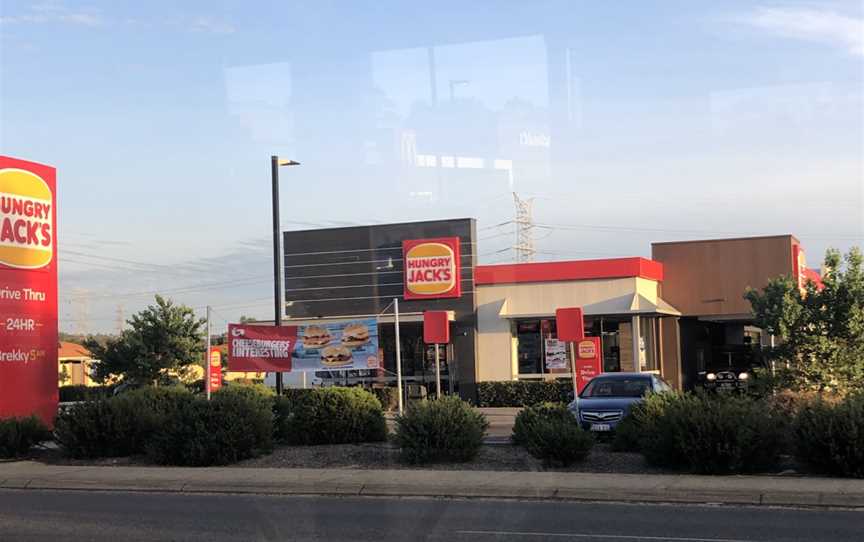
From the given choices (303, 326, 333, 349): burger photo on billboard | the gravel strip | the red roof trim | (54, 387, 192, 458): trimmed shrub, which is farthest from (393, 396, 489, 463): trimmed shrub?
the red roof trim

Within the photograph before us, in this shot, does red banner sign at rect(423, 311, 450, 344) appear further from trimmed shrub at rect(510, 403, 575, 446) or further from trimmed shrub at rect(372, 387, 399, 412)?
trimmed shrub at rect(372, 387, 399, 412)

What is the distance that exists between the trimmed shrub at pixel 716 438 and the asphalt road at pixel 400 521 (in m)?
2.34

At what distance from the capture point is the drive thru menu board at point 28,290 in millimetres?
20266

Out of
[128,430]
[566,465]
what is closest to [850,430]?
[566,465]

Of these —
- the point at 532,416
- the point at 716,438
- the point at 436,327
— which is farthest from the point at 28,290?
the point at 716,438

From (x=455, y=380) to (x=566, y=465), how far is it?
73.6 ft

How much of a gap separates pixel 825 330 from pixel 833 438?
401 inches

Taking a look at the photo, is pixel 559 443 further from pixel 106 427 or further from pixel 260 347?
pixel 260 347

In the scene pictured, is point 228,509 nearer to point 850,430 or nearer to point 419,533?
point 419,533

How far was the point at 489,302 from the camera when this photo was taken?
124ft

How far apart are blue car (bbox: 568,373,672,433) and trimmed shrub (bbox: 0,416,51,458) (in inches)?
408

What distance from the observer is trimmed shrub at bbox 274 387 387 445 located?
62.4 ft

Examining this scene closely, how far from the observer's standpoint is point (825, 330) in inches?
919

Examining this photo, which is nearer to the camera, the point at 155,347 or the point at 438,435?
the point at 438,435
